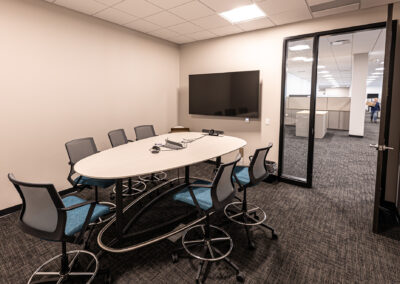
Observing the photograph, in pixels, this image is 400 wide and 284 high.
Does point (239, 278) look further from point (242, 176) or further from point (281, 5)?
point (281, 5)

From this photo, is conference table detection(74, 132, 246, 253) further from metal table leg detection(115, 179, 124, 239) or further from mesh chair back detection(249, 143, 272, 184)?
mesh chair back detection(249, 143, 272, 184)

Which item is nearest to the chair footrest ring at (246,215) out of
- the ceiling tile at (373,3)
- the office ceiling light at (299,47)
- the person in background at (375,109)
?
the ceiling tile at (373,3)

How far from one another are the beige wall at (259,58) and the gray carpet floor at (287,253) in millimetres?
1589

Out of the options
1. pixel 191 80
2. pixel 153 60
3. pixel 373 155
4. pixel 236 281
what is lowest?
pixel 236 281

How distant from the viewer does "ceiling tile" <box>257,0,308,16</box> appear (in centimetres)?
312

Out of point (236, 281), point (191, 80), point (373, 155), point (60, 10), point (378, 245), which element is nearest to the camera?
point (236, 281)

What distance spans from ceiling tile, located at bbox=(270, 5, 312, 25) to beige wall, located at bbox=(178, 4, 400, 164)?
0.45ft

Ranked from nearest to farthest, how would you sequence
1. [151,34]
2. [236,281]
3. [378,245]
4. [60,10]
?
[236,281] < [378,245] < [60,10] < [151,34]

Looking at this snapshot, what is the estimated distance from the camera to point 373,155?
595 centimetres

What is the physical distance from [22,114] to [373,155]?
24.4 ft

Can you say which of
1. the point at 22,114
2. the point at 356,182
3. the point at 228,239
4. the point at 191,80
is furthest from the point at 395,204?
the point at 22,114

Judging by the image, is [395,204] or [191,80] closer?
[395,204]

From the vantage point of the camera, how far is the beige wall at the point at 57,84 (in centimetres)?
296

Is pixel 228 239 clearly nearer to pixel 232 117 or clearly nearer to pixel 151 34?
pixel 232 117
